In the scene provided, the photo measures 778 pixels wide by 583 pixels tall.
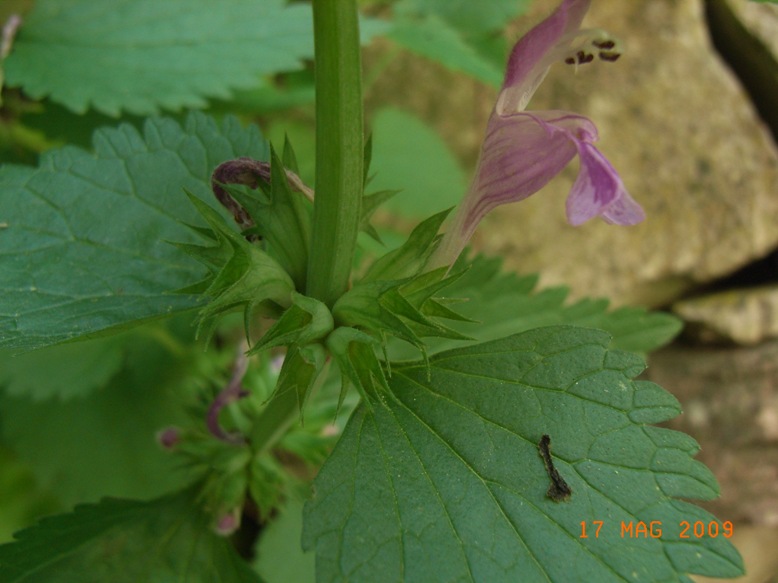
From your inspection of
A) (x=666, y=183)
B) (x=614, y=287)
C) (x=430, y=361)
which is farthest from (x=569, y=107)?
(x=430, y=361)

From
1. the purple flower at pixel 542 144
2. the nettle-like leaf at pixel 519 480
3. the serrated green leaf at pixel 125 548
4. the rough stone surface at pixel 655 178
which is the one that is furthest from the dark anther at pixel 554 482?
the rough stone surface at pixel 655 178

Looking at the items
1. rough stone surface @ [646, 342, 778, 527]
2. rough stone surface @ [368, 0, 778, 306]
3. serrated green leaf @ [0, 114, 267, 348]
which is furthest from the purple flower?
rough stone surface @ [646, 342, 778, 527]

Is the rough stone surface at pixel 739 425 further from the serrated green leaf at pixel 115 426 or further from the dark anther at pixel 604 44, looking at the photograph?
the dark anther at pixel 604 44

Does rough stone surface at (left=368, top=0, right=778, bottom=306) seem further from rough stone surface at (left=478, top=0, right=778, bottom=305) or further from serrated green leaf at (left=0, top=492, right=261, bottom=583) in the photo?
serrated green leaf at (left=0, top=492, right=261, bottom=583)

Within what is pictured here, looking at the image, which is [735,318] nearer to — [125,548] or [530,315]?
[530,315]

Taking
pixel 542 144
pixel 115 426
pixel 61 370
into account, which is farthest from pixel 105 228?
pixel 115 426

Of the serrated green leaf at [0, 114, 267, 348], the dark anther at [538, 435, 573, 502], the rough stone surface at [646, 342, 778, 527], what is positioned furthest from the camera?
the rough stone surface at [646, 342, 778, 527]
